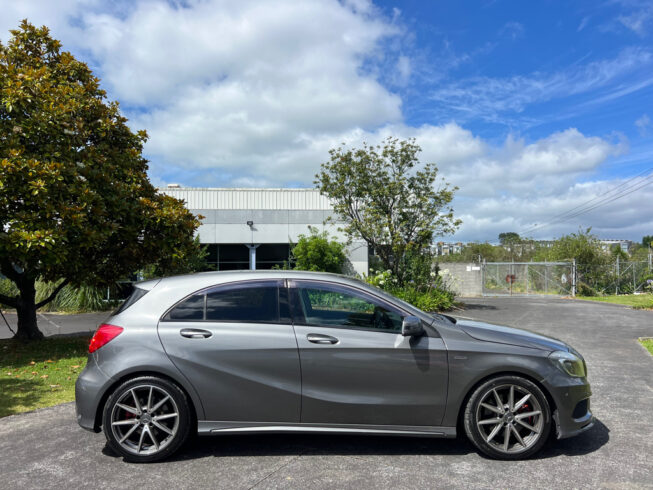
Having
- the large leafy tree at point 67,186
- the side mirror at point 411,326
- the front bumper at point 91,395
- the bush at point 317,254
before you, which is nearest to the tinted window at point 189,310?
the front bumper at point 91,395

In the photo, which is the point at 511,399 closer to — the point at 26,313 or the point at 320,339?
the point at 320,339

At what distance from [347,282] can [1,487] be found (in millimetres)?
3050

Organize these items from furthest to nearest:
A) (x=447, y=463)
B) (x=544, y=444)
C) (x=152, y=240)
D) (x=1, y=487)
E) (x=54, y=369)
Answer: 1. (x=152, y=240)
2. (x=54, y=369)
3. (x=544, y=444)
4. (x=447, y=463)
5. (x=1, y=487)

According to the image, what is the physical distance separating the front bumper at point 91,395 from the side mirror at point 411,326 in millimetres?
2480

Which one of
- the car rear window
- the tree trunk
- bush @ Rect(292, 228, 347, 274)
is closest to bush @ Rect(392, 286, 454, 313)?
bush @ Rect(292, 228, 347, 274)

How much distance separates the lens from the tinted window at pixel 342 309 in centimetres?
410

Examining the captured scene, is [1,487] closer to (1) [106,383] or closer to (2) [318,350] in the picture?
(1) [106,383]

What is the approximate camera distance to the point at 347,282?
4.28 m

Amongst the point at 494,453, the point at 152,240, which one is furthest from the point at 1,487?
the point at 152,240

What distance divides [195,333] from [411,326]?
1.82 m

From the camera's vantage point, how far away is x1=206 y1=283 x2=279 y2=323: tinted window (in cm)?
411

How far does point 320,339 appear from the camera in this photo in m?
3.97

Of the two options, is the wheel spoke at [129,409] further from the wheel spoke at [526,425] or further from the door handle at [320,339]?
the wheel spoke at [526,425]

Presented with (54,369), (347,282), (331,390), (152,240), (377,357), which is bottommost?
(54,369)
